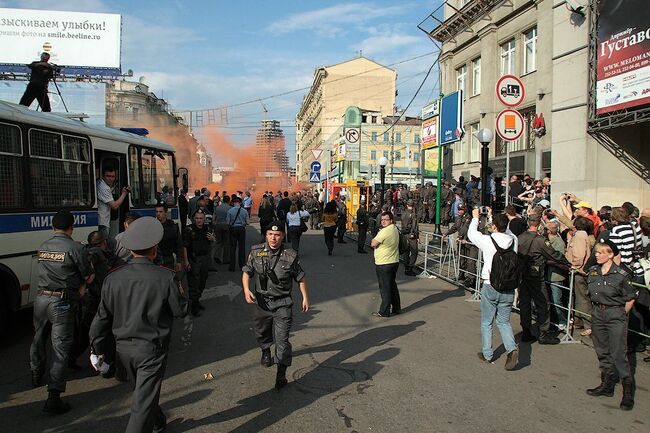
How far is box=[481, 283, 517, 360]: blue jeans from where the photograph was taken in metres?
6.28

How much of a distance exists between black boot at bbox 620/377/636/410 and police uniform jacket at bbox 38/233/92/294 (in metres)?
5.51

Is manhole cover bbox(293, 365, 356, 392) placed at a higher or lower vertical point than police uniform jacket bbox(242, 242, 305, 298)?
lower

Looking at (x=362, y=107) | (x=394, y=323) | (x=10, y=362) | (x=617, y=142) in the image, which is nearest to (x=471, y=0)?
(x=617, y=142)

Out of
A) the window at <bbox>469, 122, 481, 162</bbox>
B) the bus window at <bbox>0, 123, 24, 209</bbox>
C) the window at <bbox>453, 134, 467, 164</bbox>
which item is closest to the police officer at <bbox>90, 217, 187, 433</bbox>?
the bus window at <bbox>0, 123, 24, 209</bbox>

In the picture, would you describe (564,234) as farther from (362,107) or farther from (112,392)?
(362,107)

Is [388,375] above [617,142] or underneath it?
underneath

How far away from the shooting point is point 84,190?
8.03 meters

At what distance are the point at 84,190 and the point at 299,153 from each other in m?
132

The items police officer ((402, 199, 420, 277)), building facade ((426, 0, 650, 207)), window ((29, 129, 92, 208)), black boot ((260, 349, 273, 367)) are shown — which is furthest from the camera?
building facade ((426, 0, 650, 207))

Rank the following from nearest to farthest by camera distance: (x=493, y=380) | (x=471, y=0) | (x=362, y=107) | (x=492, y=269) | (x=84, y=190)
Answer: (x=493, y=380)
(x=492, y=269)
(x=84, y=190)
(x=471, y=0)
(x=362, y=107)

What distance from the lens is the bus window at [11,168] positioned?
659 centimetres

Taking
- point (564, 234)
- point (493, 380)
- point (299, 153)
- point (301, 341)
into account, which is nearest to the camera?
point (493, 380)

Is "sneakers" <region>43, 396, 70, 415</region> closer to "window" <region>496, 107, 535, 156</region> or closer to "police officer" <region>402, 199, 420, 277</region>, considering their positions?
"police officer" <region>402, 199, 420, 277</region>

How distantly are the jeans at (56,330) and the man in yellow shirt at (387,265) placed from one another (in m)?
5.03
